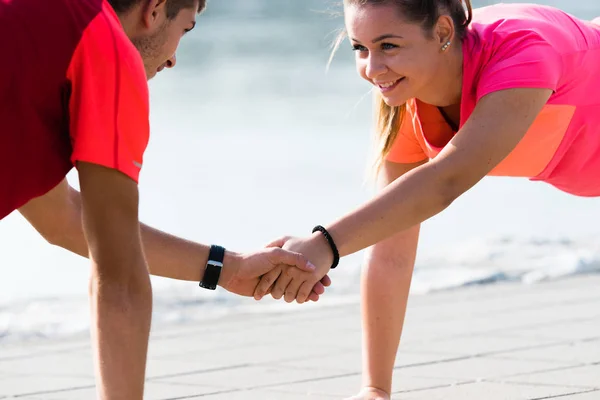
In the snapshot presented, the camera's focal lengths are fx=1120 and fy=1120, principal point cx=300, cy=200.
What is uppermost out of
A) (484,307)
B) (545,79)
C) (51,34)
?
(484,307)

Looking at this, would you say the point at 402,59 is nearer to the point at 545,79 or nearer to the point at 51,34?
the point at 545,79

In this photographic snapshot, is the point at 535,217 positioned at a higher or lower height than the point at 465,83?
higher

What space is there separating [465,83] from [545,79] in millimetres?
275

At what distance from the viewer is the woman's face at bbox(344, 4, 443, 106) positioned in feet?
11.9

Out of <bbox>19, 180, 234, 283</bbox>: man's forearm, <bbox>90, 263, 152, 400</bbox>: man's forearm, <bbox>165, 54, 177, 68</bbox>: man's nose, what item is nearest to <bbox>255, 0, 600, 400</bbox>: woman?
<bbox>19, 180, 234, 283</bbox>: man's forearm

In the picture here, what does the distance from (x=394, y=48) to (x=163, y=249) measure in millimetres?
1035

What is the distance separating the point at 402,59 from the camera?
12.0ft

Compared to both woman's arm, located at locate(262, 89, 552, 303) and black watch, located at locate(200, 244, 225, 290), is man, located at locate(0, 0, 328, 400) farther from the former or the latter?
black watch, located at locate(200, 244, 225, 290)

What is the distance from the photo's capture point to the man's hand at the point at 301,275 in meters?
3.75

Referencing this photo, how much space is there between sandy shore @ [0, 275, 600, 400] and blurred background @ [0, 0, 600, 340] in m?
0.61

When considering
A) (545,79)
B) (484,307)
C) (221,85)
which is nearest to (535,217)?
(484,307)

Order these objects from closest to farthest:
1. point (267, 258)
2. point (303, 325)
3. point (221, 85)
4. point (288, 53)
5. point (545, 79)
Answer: point (545, 79) → point (267, 258) → point (303, 325) → point (221, 85) → point (288, 53)

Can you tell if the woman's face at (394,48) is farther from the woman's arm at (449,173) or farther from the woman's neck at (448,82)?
the woman's arm at (449,173)

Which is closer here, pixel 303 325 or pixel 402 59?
pixel 402 59
